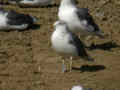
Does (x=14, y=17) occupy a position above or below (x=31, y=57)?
above

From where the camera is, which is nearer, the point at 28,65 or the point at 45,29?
the point at 28,65

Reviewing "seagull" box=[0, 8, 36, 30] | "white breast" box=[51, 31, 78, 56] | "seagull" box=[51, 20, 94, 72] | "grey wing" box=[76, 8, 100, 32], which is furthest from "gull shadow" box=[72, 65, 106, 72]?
"seagull" box=[0, 8, 36, 30]

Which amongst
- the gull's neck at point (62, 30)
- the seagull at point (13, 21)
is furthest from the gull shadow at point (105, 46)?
the seagull at point (13, 21)

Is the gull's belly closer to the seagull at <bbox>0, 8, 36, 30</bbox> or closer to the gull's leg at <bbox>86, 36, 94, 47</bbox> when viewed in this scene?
the gull's leg at <bbox>86, 36, 94, 47</bbox>

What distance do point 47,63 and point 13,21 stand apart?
9.69 ft

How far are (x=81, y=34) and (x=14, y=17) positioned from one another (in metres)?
2.36

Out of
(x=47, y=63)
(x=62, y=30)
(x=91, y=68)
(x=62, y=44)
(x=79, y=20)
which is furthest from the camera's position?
(x=79, y=20)

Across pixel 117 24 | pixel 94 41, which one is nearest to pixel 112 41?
pixel 94 41

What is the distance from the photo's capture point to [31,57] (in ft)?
32.9

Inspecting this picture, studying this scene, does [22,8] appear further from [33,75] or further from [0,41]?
[33,75]

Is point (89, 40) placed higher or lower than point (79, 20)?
lower

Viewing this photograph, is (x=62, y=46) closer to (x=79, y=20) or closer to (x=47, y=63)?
(x=47, y=63)

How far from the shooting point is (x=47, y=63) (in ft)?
31.9

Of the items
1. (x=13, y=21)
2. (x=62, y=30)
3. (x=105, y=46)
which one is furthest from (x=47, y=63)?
(x=13, y=21)
